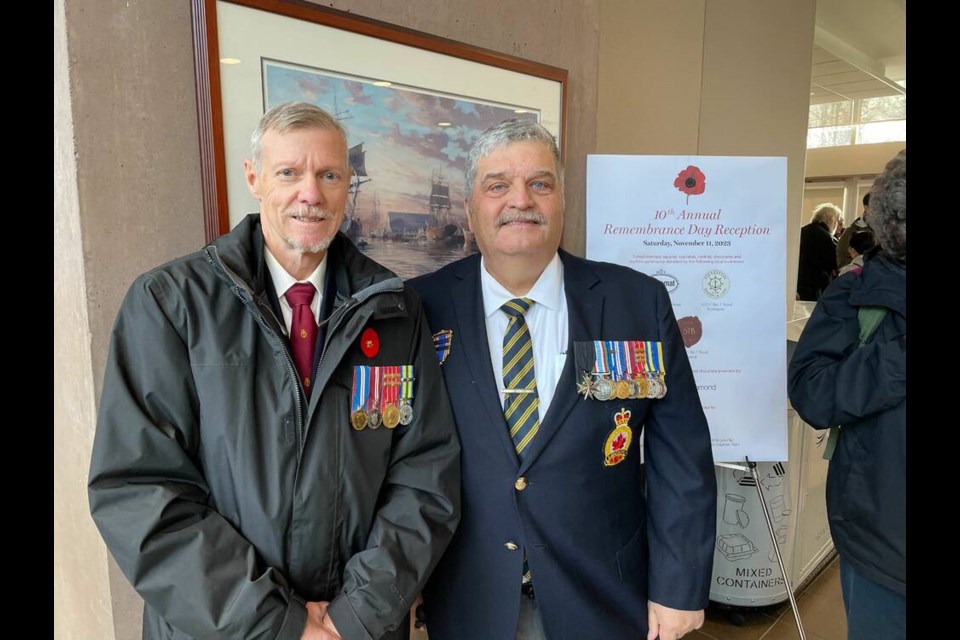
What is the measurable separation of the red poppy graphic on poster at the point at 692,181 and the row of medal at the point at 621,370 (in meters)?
0.99

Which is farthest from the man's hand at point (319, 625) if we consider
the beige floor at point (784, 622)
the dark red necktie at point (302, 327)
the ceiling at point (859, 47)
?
the ceiling at point (859, 47)

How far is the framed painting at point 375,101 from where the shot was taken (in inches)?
57.1

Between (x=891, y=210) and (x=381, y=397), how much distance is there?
142 cm

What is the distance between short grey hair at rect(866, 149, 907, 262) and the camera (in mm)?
1602

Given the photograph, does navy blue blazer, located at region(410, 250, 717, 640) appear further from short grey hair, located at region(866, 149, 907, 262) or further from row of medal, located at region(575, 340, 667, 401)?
short grey hair, located at region(866, 149, 907, 262)

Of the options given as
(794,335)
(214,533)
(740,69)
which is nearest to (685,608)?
(214,533)

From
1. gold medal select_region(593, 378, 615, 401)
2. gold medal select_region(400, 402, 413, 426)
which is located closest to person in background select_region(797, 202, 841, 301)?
gold medal select_region(593, 378, 615, 401)

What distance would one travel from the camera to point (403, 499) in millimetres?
1302

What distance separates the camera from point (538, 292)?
156 centimetres

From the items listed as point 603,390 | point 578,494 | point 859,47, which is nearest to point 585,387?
point 603,390

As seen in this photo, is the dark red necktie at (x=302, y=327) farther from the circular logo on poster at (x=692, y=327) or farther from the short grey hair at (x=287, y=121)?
the circular logo on poster at (x=692, y=327)

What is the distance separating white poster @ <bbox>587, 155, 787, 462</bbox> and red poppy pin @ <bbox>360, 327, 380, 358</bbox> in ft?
4.05
